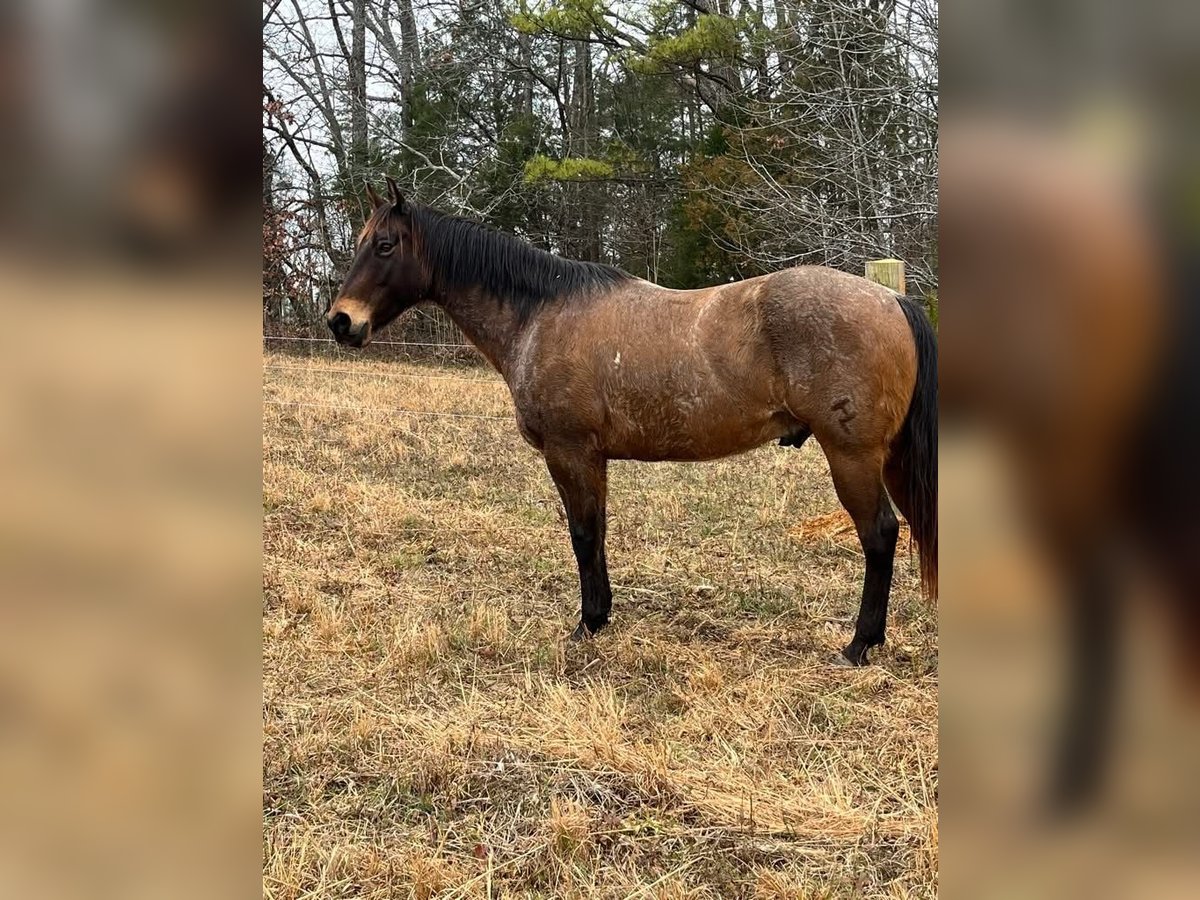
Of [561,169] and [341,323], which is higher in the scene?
[561,169]

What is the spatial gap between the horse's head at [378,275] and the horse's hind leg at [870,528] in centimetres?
219

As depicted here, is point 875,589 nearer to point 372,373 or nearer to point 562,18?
point 372,373

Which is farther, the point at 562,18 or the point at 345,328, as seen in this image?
the point at 562,18

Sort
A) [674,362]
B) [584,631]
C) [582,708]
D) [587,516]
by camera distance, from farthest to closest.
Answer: [587,516], [584,631], [674,362], [582,708]

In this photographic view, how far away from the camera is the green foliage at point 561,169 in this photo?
15.2 meters

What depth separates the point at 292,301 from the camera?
17.4 meters

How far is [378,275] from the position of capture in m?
3.99

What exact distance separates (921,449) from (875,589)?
0.61 m

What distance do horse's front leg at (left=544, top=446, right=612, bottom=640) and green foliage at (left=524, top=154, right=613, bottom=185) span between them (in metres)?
12.5

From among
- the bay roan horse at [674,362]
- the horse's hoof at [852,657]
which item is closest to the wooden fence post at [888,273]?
the bay roan horse at [674,362]
